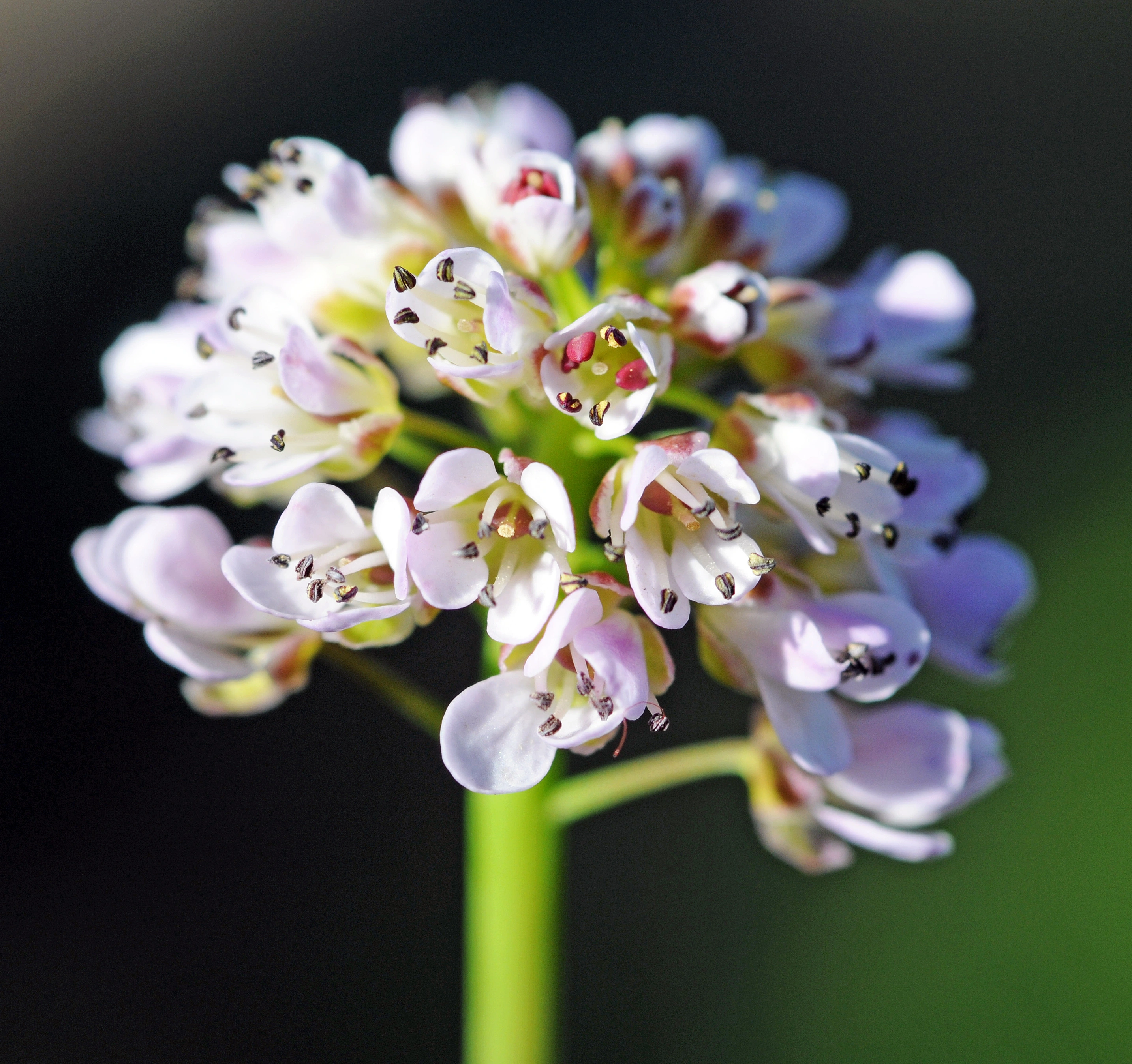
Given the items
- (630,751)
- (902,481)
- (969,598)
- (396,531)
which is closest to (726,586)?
(902,481)

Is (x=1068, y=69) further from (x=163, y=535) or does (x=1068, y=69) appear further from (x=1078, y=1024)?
(x=163, y=535)

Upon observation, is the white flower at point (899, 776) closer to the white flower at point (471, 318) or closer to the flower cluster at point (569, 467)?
the flower cluster at point (569, 467)

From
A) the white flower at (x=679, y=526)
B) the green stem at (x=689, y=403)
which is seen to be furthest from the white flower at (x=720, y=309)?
the white flower at (x=679, y=526)

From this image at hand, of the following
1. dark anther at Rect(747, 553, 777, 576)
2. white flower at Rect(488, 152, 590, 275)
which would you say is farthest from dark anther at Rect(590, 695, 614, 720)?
white flower at Rect(488, 152, 590, 275)

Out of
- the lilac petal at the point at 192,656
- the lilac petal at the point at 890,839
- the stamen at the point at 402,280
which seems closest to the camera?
the stamen at the point at 402,280

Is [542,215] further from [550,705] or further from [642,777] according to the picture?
[642,777]

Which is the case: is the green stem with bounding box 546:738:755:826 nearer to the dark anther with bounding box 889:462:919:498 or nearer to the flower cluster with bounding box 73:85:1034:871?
the flower cluster with bounding box 73:85:1034:871

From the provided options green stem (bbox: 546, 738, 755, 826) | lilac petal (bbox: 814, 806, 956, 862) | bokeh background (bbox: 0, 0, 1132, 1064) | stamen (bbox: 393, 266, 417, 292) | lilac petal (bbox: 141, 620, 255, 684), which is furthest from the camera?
bokeh background (bbox: 0, 0, 1132, 1064)
